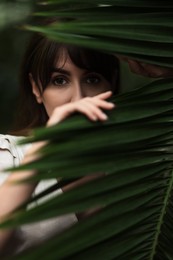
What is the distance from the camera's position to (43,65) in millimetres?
1323

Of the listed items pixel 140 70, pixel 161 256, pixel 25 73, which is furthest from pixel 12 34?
pixel 161 256

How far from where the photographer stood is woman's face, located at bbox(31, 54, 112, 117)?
48.1 inches

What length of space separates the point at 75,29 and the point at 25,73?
84cm

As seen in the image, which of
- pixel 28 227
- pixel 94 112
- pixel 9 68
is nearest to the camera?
pixel 94 112

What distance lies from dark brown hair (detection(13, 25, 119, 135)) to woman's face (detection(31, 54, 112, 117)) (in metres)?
0.01

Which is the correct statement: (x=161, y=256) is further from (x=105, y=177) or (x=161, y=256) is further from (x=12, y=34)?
(x=12, y=34)

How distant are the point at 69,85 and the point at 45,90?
88 mm

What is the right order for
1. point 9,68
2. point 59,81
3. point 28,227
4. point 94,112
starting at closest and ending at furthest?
point 94,112, point 28,227, point 59,81, point 9,68

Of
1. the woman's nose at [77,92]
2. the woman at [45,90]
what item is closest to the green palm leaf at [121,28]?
the woman at [45,90]

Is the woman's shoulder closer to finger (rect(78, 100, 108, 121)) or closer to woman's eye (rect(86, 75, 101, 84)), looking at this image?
woman's eye (rect(86, 75, 101, 84))

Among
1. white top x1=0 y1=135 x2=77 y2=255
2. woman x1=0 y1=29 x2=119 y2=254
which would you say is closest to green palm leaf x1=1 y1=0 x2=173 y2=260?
woman x1=0 y1=29 x2=119 y2=254

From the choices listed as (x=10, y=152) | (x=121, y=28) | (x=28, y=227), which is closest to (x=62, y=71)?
(x=10, y=152)

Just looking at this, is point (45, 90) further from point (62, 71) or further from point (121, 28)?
point (121, 28)

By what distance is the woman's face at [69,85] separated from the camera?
1222 mm
